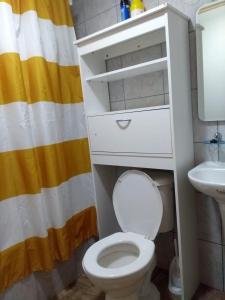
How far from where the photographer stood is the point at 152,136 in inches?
57.6

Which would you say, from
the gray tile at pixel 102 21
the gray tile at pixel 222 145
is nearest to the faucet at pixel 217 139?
the gray tile at pixel 222 145

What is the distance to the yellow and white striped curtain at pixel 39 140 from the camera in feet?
4.94

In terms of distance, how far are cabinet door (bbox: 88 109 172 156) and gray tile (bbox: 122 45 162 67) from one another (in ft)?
1.53

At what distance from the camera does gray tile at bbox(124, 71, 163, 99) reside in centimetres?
169

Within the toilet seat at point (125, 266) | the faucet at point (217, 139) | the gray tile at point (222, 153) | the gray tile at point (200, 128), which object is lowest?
the toilet seat at point (125, 266)

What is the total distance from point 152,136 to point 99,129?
0.44 meters

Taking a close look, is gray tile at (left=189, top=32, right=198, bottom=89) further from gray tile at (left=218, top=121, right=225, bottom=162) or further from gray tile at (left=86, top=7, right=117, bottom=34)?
Result: gray tile at (left=86, top=7, right=117, bottom=34)

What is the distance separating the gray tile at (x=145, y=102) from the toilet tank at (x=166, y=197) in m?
0.52

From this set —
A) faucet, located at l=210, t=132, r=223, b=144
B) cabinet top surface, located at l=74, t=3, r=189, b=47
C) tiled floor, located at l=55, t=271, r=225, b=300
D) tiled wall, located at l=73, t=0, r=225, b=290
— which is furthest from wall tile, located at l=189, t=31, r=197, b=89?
tiled floor, located at l=55, t=271, r=225, b=300

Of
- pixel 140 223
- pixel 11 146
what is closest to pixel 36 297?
pixel 140 223

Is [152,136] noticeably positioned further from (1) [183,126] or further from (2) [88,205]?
(2) [88,205]

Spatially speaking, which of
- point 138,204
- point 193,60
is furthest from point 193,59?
point 138,204

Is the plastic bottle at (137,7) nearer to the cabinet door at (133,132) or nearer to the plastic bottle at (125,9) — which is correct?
the plastic bottle at (125,9)

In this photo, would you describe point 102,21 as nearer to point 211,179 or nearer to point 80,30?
point 80,30
